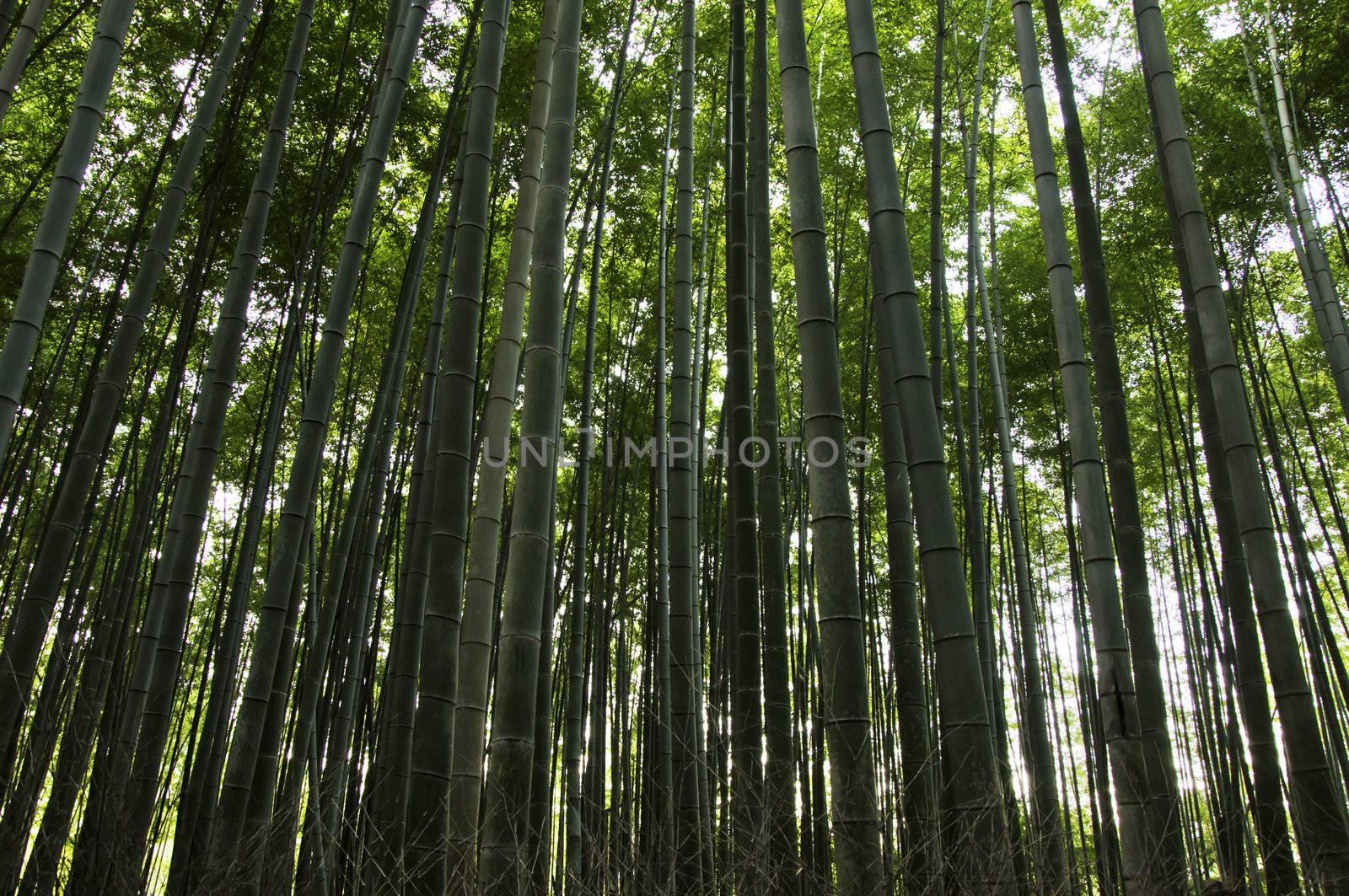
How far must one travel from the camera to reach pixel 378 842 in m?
1.95

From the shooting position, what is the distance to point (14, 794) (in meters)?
1.98

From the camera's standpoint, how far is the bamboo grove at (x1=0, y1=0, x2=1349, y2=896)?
1.96 metres

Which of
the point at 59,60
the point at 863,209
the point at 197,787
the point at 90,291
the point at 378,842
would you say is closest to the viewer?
the point at 378,842

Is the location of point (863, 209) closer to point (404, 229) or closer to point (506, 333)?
point (404, 229)

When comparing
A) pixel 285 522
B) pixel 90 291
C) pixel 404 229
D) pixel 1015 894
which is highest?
pixel 404 229

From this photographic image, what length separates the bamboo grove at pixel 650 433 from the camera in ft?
6.42

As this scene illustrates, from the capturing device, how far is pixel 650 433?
7.10 meters

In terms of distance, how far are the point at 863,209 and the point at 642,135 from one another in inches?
70.5

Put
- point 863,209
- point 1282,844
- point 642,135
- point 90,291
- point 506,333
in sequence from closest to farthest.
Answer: point 1282,844
point 506,333
point 90,291
point 642,135
point 863,209

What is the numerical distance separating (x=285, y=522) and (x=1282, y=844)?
8.27ft

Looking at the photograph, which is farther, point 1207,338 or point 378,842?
point 1207,338

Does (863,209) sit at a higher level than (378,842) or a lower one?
higher

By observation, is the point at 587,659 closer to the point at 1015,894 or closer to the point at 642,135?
the point at 642,135

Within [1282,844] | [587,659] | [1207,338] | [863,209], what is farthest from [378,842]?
[863,209]
